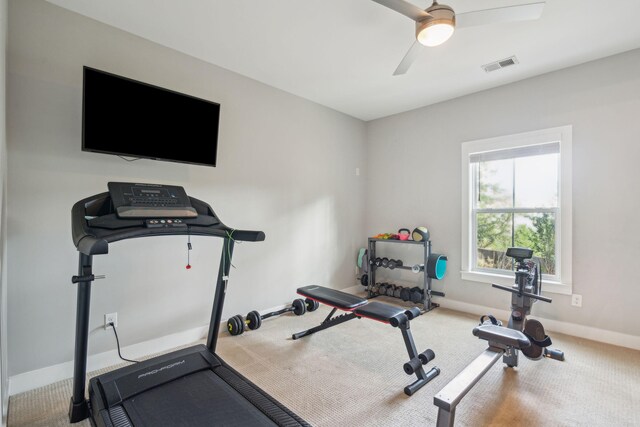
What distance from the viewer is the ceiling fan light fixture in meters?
1.83

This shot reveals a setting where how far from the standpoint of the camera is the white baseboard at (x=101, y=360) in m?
2.05

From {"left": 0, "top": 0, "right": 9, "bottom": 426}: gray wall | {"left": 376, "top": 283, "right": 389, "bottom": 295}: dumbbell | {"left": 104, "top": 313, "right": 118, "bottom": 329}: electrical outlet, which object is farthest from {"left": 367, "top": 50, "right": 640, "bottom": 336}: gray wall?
{"left": 0, "top": 0, "right": 9, "bottom": 426}: gray wall

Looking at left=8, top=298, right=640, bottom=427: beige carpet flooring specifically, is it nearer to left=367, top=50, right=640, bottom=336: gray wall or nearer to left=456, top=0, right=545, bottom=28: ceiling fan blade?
left=367, top=50, right=640, bottom=336: gray wall

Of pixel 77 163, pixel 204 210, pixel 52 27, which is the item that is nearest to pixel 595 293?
pixel 204 210

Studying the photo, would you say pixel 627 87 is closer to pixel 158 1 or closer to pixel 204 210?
pixel 204 210

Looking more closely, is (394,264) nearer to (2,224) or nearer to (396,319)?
(396,319)

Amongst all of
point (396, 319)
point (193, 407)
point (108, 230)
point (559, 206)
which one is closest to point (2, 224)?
point (108, 230)

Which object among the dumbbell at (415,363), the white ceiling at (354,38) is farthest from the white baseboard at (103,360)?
the white ceiling at (354,38)

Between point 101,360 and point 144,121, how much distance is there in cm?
185

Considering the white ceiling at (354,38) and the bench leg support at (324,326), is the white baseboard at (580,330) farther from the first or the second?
the white ceiling at (354,38)

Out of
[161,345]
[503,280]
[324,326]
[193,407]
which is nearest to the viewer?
[193,407]

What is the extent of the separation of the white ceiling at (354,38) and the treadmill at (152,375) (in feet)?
4.64

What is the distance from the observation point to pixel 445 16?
1832mm

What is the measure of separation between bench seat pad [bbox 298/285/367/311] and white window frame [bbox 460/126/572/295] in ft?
5.79
